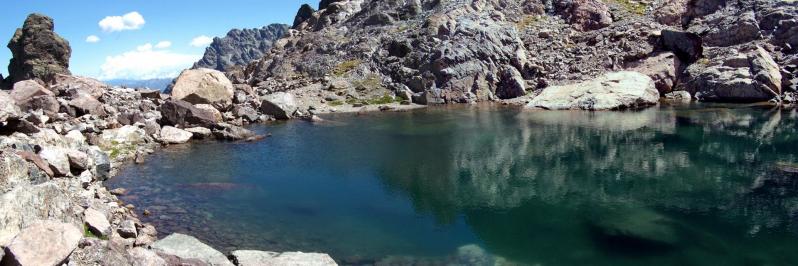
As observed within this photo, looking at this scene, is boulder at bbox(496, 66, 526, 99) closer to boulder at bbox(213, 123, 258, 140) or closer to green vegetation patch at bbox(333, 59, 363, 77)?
green vegetation patch at bbox(333, 59, 363, 77)

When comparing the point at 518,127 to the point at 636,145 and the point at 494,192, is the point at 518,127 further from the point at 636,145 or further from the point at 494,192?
the point at 494,192

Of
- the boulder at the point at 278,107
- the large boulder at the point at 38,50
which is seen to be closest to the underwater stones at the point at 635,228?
the boulder at the point at 278,107

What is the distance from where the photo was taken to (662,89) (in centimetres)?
9456

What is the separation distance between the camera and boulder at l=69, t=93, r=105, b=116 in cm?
5975

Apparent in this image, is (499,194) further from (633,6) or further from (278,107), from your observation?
(633,6)

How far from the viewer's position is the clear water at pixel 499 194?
28.0 m

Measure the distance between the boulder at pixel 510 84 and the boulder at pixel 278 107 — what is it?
127 ft

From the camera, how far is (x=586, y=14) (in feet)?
377

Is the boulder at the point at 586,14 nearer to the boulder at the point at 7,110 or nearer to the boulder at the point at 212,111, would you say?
the boulder at the point at 212,111

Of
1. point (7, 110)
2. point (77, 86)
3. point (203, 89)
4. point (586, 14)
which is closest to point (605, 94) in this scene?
point (586, 14)

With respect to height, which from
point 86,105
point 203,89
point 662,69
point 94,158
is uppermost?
point 662,69

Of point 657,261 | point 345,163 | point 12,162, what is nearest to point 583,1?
point 345,163

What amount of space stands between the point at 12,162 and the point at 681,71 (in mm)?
98742

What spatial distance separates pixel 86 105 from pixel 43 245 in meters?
50.6
